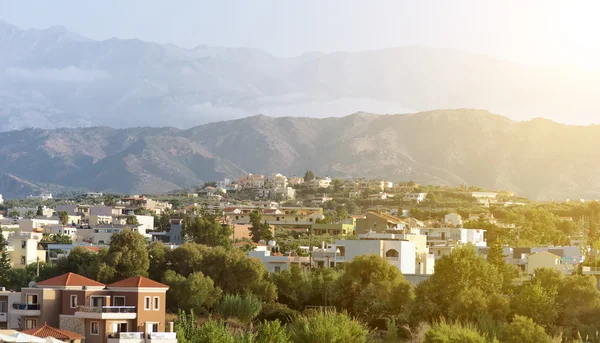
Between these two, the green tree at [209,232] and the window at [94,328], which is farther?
the green tree at [209,232]

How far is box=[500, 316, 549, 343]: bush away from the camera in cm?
4778

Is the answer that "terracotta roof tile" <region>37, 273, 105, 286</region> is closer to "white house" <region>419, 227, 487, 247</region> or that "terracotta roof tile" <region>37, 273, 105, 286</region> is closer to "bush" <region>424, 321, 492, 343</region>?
"bush" <region>424, 321, 492, 343</region>

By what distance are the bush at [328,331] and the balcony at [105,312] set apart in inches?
290

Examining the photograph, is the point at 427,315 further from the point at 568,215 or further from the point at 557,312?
the point at 568,215

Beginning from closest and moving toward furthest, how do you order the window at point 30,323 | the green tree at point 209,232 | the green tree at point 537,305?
1. the window at point 30,323
2. the green tree at point 537,305
3. the green tree at point 209,232

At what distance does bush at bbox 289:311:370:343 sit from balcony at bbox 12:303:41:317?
37.7 feet

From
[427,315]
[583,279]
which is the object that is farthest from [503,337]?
[583,279]

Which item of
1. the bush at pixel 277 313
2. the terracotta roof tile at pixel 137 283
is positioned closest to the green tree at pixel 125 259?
the bush at pixel 277 313

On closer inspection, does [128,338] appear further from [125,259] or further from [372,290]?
[125,259]

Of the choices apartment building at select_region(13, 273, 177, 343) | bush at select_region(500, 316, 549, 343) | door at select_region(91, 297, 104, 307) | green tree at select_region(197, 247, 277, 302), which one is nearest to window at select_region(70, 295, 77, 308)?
apartment building at select_region(13, 273, 177, 343)

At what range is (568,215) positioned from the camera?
12012cm

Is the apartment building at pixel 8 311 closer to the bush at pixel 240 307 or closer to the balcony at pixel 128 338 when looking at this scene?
the balcony at pixel 128 338

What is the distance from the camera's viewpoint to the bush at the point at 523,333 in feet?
157

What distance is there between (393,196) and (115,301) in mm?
88968
